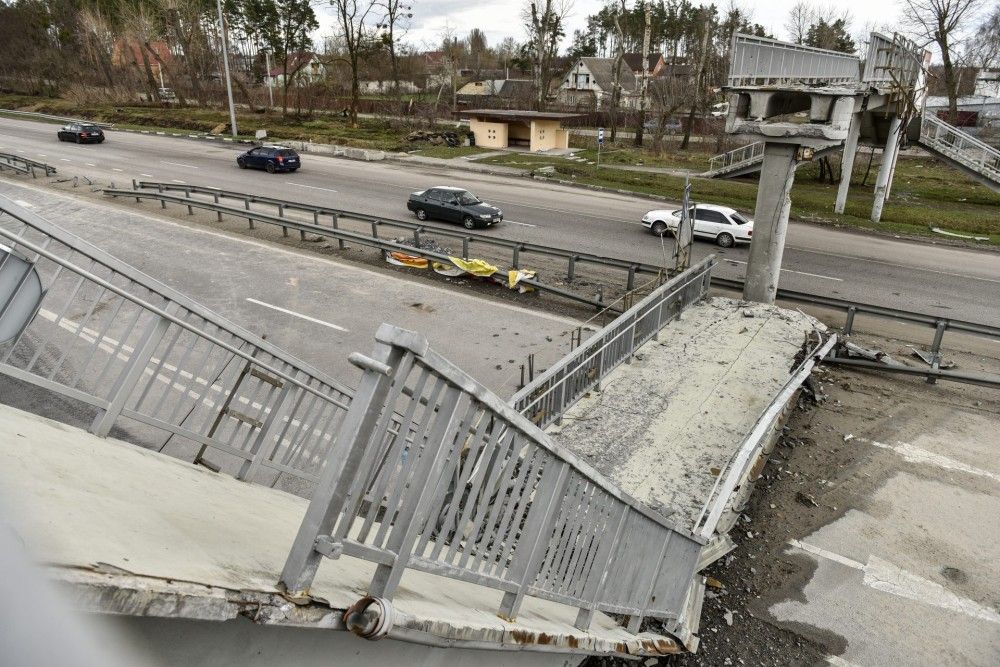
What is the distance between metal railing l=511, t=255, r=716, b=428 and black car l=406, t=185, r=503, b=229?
12.1 meters

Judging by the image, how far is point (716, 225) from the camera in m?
22.7

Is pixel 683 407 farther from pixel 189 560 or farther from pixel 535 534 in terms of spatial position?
pixel 189 560

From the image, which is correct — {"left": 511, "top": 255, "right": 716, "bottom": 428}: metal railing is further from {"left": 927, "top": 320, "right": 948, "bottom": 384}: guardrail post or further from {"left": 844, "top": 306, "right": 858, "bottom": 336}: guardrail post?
{"left": 927, "top": 320, "right": 948, "bottom": 384}: guardrail post

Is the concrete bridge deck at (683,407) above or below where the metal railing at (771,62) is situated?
below

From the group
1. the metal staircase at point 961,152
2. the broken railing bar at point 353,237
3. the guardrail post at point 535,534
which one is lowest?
the broken railing bar at point 353,237

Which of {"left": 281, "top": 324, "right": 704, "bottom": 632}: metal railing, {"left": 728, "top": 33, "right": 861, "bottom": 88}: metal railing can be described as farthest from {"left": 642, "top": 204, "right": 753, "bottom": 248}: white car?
{"left": 281, "top": 324, "right": 704, "bottom": 632}: metal railing

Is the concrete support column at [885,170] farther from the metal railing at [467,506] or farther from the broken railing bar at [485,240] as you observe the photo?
the metal railing at [467,506]

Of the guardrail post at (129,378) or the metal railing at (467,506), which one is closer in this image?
the metal railing at (467,506)

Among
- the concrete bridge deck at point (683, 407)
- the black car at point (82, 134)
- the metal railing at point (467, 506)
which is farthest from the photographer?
the black car at point (82, 134)

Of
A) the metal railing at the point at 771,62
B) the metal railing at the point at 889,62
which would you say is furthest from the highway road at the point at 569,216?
the metal railing at the point at 771,62

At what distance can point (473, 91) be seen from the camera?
9875cm

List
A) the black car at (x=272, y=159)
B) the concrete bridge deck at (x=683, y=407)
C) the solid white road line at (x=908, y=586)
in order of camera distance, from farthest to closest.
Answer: the black car at (x=272, y=159) → the concrete bridge deck at (x=683, y=407) → the solid white road line at (x=908, y=586)

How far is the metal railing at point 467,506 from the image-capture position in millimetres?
2119

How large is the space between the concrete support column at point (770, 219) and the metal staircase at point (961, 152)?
18.0 m
